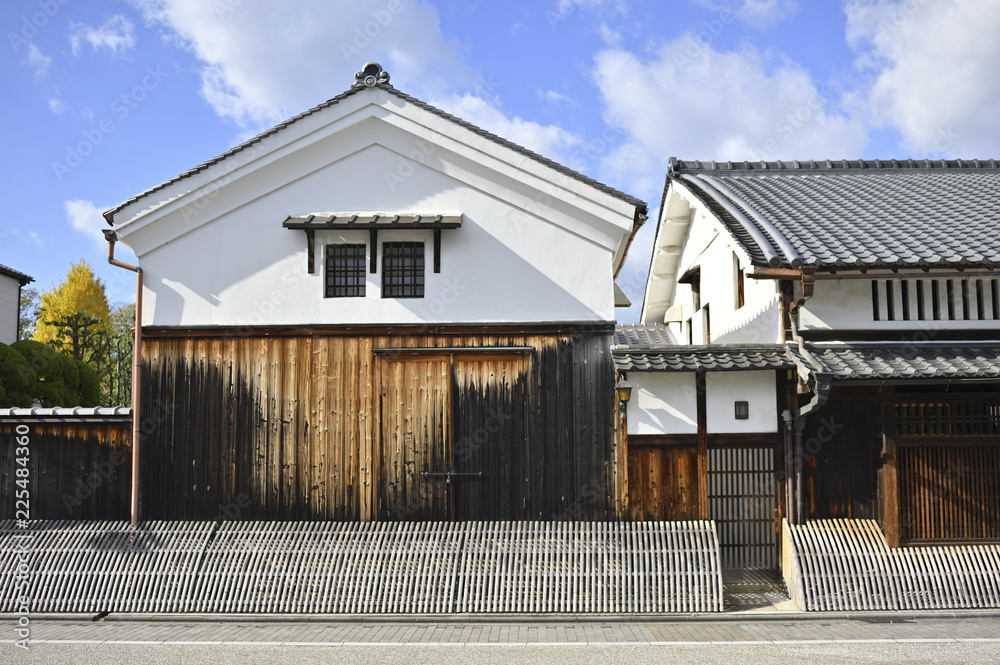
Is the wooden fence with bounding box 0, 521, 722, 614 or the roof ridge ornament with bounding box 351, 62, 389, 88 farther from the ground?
the roof ridge ornament with bounding box 351, 62, 389, 88

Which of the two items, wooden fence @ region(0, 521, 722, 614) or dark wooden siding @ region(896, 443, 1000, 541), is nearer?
wooden fence @ region(0, 521, 722, 614)

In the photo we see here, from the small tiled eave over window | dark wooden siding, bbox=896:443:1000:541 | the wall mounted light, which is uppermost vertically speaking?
the small tiled eave over window

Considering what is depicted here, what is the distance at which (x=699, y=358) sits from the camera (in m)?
10.4

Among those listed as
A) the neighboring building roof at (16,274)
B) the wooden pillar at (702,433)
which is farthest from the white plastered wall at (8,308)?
the wooden pillar at (702,433)

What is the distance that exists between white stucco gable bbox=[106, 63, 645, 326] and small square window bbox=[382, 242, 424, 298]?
13cm

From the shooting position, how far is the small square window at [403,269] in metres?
11.4

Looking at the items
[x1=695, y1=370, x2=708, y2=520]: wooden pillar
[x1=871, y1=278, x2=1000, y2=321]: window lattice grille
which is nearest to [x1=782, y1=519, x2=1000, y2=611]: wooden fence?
[x1=695, y1=370, x2=708, y2=520]: wooden pillar

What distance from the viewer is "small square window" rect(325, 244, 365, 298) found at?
11461 millimetres

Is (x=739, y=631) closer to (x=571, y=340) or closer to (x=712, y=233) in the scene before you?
(x=571, y=340)

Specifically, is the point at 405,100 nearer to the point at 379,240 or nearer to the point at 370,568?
the point at 379,240

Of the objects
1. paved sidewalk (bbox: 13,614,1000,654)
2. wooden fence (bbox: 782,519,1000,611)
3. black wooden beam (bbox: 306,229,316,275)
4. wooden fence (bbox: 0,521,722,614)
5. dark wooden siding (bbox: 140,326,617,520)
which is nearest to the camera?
paved sidewalk (bbox: 13,614,1000,654)

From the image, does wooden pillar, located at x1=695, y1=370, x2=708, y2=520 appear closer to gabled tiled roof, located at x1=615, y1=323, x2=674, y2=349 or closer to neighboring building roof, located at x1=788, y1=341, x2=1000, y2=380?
neighboring building roof, located at x1=788, y1=341, x2=1000, y2=380

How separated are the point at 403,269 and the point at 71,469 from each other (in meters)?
6.77

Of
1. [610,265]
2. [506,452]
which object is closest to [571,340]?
[610,265]
